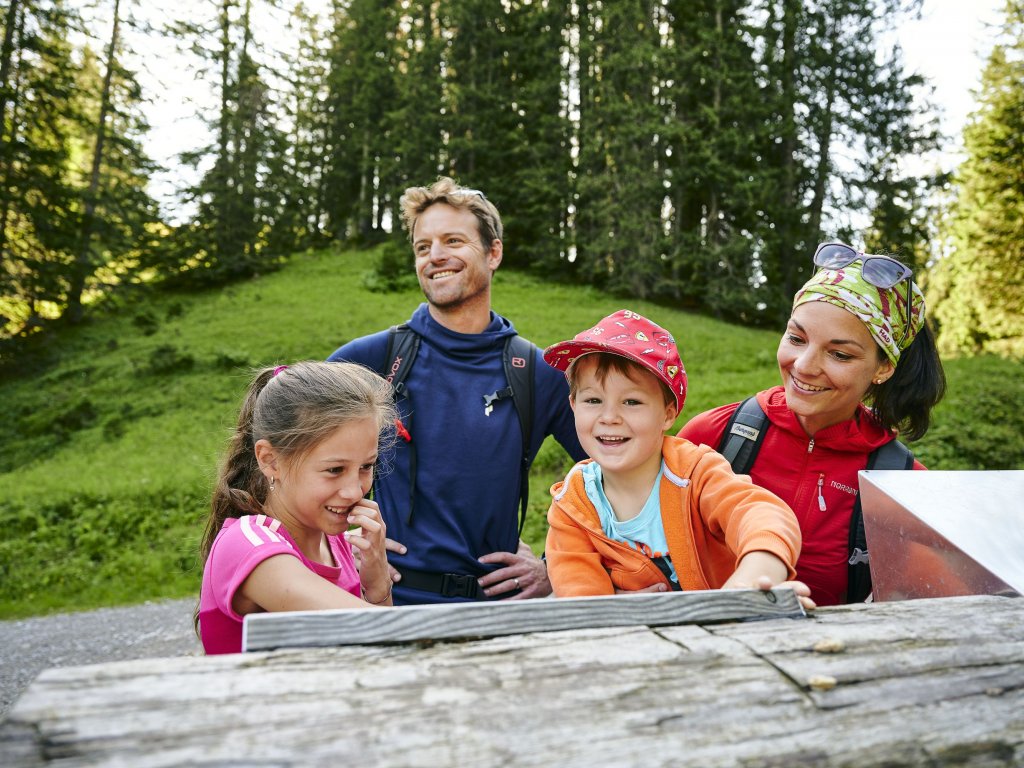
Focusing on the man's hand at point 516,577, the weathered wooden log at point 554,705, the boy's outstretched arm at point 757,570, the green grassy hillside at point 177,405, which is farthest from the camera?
the green grassy hillside at point 177,405

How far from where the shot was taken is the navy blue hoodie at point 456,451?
3664mm

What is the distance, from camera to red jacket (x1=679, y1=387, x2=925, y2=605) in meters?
2.90

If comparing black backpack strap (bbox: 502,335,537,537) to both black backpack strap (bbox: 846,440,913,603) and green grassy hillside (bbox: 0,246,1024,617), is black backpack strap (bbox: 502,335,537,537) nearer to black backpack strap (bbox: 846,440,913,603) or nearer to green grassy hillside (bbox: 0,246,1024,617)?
green grassy hillside (bbox: 0,246,1024,617)

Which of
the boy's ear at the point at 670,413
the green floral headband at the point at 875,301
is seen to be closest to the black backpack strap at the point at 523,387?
the boy's ear at the point at 670,413

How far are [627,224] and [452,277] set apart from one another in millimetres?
23356

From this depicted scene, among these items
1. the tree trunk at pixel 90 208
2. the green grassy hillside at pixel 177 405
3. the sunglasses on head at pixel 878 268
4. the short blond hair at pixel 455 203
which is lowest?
the green grassy hillside at pixel 177 405

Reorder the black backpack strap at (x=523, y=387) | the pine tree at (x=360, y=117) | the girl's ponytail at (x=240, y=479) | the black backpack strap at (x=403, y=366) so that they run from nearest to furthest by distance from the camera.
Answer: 1. the girl's ponytail at (x=240, y=479)
2. the black backpack strap at (x=403, y=366)
3. the black backpack strap at (x=523, y=387)
4. the pine tree at (x=360, y=117)

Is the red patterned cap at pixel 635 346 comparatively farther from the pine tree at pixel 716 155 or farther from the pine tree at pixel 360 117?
the pine tree at pixel 360 117

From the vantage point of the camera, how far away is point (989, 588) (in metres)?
1.75

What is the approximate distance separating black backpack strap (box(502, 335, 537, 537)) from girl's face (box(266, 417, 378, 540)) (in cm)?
131

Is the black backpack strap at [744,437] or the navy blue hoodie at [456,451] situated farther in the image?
the navy blue hoodie at [456,451]

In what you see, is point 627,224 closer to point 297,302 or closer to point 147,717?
point 297,302

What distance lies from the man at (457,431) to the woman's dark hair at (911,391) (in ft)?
5.08

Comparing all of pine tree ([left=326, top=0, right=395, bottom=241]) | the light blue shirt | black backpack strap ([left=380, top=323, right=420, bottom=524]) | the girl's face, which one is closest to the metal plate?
the light blue shirt
